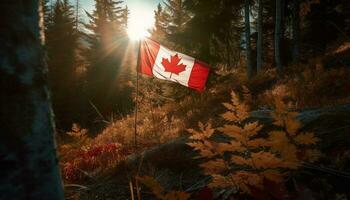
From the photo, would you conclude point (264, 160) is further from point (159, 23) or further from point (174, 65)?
point (159, 23)

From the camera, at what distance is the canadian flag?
9.89 meters

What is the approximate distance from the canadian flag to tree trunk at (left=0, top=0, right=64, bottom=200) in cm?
834

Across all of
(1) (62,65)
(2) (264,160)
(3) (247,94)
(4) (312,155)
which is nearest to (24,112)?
(2) (264,160)

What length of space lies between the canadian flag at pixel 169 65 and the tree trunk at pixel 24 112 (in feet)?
27.4

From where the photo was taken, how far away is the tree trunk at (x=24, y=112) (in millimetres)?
1273

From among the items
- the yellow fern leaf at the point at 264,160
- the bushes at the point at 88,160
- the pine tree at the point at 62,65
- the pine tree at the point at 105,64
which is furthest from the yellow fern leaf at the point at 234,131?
the pine tree at the point at 62,65

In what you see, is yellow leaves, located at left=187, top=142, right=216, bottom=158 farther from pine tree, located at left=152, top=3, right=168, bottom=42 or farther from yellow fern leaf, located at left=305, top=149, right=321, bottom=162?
pine tree, located at left=152, top=3, right=168, bottom=42

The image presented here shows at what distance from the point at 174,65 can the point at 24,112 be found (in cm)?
891

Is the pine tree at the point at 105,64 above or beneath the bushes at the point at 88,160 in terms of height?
above

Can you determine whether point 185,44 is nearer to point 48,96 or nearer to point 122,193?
point 122,193

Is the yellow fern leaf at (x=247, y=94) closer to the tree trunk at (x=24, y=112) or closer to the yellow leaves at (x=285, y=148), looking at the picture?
the yellow leaves at (x=285, y=148)

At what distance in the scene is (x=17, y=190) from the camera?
1.28 m

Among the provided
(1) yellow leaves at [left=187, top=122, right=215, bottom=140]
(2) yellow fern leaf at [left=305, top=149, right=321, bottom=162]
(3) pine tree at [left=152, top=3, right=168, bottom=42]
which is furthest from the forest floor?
(3) pine tree at [left=152, top=3, right=168, bottom=42]

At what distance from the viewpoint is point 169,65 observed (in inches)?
393
